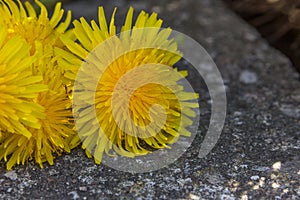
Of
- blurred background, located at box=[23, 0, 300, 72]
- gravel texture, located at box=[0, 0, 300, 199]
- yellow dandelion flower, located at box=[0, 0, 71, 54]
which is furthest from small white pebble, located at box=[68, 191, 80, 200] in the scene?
blurred background, located at box=[23, 0, 300, 72]

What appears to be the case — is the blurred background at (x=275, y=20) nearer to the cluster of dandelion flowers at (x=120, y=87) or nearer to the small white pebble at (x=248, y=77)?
the small white pebble at (x=248, y=77)

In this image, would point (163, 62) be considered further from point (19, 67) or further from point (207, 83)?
point (207, 83)

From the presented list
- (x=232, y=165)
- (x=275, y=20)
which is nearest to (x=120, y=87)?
(x=232, y=165)

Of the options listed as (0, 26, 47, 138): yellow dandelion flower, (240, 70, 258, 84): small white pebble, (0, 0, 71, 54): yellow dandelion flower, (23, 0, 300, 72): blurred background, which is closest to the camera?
(0, 26, 47, 138): yellow dandelion flower

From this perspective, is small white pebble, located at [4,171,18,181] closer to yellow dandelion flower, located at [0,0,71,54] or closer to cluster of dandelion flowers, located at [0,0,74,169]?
cluster of dandelion flowers, located at [0,0,74,169]

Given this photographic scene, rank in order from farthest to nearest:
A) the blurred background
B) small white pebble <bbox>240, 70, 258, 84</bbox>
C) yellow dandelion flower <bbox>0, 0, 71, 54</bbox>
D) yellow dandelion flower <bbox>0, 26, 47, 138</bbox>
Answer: small white pebble <bbox>240, 70, 258, 84</bbox> < the blurred background < yellow dandelion flower <bbox>0, 0, 71, 54</bbox> < yellow dandelion flower <bbox>0, 26, 47, 138</bbox>

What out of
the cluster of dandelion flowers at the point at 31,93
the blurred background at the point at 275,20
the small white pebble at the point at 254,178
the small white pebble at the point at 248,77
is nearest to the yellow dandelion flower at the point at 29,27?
the cluster of dandelion flowers at the point at 31,93
